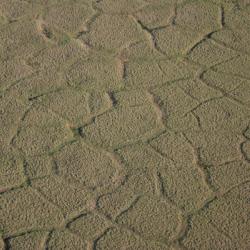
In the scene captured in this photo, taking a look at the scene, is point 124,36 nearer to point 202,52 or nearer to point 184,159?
point 202,52

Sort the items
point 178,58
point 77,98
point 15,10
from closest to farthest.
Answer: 1. point 77,98
2. point 178,58
3. point 15,10

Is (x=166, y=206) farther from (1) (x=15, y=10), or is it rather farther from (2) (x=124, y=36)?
(1) (x=15, y=10)

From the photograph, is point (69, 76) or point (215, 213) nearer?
point (215, 213)

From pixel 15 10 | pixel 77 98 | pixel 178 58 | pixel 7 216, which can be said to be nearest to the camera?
pixel 7 216

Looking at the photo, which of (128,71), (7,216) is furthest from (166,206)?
(128,71)

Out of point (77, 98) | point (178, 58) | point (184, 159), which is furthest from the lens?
point (178, 58)

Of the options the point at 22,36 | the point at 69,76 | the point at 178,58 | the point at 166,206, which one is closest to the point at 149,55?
the point at 178,58
